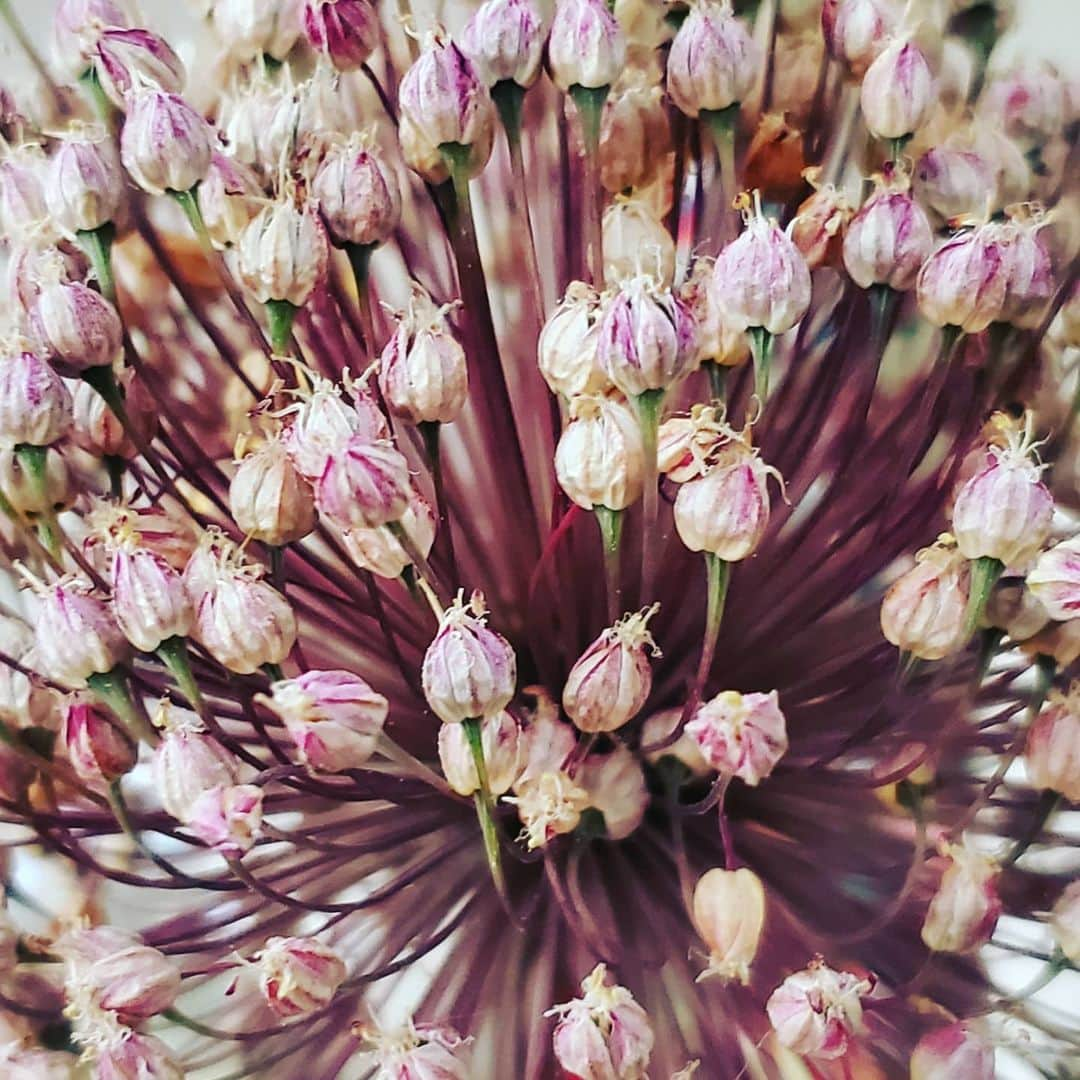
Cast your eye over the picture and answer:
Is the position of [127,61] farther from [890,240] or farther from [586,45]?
[890,240]

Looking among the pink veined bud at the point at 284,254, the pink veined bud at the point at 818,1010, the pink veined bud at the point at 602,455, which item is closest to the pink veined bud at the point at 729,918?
the pink veined bud at the point at 818,1010

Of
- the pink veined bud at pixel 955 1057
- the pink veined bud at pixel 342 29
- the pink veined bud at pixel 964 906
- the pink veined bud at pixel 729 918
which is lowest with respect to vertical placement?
the pink veined bud at pixel 955 1057

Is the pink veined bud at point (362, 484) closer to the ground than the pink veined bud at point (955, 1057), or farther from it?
farther from it

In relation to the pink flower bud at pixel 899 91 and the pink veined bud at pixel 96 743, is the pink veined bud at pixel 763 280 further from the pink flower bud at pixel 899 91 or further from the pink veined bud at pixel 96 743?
the pink veined bud at pixel 96 743

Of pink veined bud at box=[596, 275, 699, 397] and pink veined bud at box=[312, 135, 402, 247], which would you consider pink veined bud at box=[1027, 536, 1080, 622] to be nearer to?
pink veined bud at box=[596, 275, 699, 397]

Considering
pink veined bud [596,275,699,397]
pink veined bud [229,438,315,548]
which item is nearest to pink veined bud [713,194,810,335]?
pink veined bud [596,275,699,397]

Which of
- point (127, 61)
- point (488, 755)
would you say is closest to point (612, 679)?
point (488, 755)
